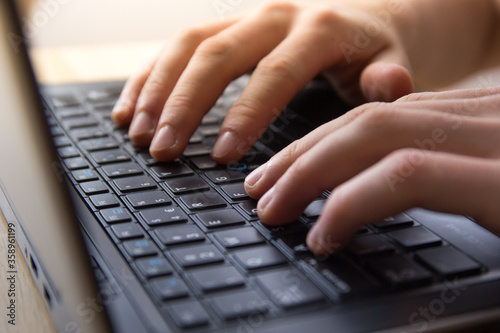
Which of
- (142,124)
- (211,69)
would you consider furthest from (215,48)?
(142,124)

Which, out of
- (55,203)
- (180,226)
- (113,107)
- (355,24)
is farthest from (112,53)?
(55,203)

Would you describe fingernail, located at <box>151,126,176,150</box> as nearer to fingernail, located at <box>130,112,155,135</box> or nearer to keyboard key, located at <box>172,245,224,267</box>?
fingernail, located at <box>130,112,155,135</box>

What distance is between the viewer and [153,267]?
1.23 feet

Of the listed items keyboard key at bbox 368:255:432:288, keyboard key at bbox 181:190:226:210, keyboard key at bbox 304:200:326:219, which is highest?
keyboard key at bbox 368:255:432:288

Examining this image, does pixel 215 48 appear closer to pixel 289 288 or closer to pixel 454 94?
pixel 454 94

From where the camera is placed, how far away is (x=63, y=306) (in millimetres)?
333

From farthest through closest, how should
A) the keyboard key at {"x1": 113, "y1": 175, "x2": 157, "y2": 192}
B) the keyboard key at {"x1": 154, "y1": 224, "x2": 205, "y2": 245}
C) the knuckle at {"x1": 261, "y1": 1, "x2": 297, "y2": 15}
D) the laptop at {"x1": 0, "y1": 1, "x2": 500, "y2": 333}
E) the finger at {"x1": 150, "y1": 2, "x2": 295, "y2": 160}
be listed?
the knuckle at {"x1": 261, "y1": 1, "x2": 297, "y2": 15} → the finger at {"x1": 150, "y1": 2, "x2": 295, "y2": 160} → the keyboard key at {"x1": 113, "y1": 175, "x2": 157, "y2": 192} → the keyboard key at {"x1": 154, "y1": 224, "x2": 205, "y2": 245} → the laptop at {"x1": 0, "y1": 1, "x2": 500, "y2": 333}

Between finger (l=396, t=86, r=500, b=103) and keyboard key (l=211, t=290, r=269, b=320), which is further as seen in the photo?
finger (l=396, t=86, r=500, b=103)

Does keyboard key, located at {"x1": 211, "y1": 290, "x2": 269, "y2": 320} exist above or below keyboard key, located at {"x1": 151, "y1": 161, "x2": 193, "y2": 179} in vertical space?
above

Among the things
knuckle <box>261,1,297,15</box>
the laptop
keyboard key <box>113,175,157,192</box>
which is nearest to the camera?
the laptop

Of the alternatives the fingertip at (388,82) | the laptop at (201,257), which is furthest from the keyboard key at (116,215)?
the fingertip at (388,82)

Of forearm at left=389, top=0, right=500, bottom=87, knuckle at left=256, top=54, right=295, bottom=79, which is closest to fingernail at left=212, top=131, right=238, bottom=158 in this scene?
knuckle at left=256, top=54, right=295, bottom=79

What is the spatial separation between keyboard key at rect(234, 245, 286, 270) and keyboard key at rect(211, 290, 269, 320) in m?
0.03

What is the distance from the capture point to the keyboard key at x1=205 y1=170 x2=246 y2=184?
1.76 ft
